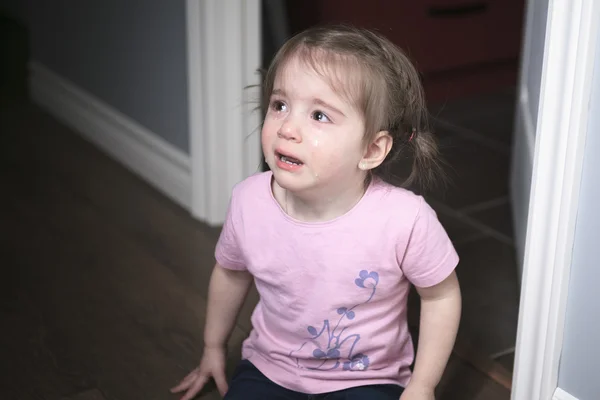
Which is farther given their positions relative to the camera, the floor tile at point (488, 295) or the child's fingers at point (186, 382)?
the floor tile at point (488, 295)

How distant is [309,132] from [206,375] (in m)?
0.51

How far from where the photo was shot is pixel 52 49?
9.64 ft

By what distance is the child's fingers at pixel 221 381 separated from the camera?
1461 mm

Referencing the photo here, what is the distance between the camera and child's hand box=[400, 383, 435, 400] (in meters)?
1.27

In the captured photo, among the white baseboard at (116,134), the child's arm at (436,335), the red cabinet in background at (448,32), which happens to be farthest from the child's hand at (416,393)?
the red cabinet in background at (448,32)

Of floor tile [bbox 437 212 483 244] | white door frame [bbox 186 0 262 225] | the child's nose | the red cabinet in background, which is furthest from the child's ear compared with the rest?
the red cabinet in background

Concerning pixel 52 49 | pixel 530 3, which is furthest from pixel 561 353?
pixel 52 49

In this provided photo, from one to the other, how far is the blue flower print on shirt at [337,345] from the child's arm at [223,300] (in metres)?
0.16

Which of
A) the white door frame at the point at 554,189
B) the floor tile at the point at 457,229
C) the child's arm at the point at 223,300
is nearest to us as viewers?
the white door frame at the point at 554,189

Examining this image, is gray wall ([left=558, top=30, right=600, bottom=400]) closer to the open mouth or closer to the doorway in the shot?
the doorway

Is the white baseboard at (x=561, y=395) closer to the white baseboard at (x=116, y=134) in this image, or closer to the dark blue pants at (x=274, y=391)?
the dark blue pants at (x=274, y=391)

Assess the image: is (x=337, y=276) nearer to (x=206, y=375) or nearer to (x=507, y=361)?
(x=206, y=375)

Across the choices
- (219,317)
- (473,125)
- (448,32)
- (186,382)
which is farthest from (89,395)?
(448,32)

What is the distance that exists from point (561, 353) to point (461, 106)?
187cm
